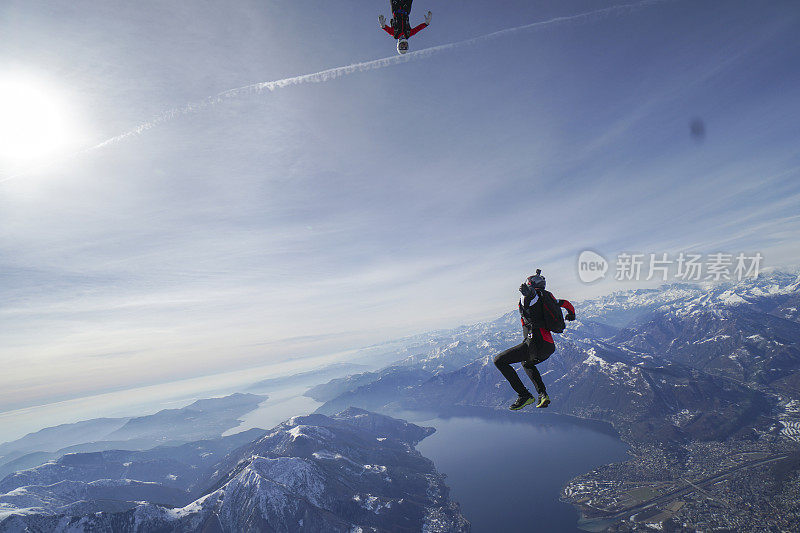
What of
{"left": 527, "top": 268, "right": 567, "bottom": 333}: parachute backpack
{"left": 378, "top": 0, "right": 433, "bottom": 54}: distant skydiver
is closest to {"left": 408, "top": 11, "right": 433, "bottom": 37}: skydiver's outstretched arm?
{"left": 378, "top": 0, "right": 433, "bottom": 54}: distant skydiver

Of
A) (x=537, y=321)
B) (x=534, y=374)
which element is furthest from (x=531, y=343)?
(x=534, y=374)

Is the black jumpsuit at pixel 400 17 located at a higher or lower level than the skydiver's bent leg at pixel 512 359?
higher

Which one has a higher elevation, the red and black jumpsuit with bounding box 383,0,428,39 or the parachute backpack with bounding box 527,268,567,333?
the red and black jumpsuit with bounding box 383,0,428,39

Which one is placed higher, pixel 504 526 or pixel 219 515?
pixel 219 515

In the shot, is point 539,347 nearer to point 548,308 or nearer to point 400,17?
point 548,308

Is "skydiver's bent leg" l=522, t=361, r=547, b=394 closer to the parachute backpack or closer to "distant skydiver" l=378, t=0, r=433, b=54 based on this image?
the parachute backpack

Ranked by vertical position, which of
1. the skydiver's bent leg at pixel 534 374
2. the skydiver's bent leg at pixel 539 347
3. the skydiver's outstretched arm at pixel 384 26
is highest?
the skydiver's outstretched arm at pixel 384 26

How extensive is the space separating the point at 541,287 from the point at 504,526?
22996 cm

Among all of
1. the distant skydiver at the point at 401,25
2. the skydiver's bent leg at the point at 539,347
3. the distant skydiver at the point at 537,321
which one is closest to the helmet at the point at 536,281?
the distant skydiver at the point at 537,321

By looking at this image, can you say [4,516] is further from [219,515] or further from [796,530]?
[796,530]

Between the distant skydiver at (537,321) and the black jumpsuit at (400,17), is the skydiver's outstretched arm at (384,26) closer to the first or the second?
the black jumpsuit at (400,17)

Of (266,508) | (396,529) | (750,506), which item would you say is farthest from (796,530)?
(266,508)

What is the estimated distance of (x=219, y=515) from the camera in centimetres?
17612

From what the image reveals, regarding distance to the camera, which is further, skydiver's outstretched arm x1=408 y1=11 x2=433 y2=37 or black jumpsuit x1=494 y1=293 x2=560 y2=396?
skydiver's outstretched arm x1=408 y1=11 x2=433 y2=37
